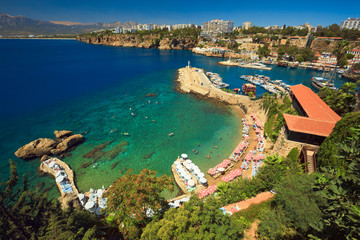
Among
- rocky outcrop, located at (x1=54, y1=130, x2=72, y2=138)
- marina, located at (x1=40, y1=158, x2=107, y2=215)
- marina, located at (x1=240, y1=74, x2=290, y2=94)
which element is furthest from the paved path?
marina, located at (x1=240, y1=74, x2=290, y2=94)

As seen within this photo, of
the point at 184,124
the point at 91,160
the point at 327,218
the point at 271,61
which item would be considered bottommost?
the point at 91,160

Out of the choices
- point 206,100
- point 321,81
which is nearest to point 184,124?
point 206,100

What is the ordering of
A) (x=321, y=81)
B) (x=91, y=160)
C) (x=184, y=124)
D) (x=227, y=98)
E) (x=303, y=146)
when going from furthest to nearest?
(x=321, y=81) < (x=227, y=98) < (x=184, y=124) < (x=91, y=160) < (x=303, y=146)

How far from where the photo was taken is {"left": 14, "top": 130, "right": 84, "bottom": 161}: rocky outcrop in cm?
2583

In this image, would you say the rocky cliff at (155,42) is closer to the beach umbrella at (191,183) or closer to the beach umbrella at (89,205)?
the beach umbrella at (191,183)

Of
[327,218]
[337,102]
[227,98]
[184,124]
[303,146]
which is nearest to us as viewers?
[327,218]

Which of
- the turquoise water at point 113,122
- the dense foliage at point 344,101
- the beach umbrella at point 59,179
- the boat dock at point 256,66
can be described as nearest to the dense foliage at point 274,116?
the turquoise water at point 113,122

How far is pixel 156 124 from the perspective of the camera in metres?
35.6

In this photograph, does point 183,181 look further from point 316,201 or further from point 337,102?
point 337,102

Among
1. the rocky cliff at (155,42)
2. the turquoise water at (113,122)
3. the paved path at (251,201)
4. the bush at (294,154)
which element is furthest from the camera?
the rocky cliff at (155,42)

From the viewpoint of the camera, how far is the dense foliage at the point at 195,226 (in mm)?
9281

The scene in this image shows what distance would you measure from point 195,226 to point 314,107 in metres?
24.6

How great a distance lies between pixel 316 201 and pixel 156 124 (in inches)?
1147

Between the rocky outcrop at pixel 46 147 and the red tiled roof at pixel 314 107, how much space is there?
37.9m
